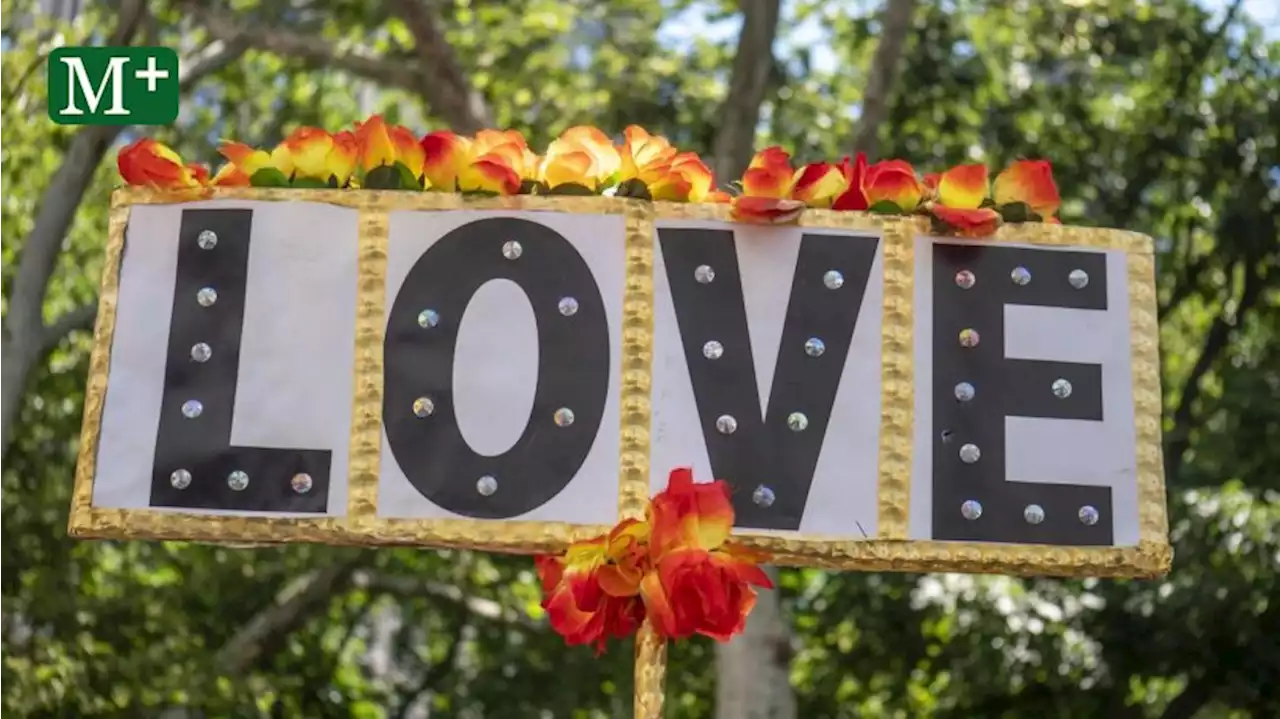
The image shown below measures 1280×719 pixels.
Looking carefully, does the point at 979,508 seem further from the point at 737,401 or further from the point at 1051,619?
the point at 1051,619

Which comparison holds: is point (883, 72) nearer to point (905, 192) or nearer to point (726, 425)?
point (905, 192)

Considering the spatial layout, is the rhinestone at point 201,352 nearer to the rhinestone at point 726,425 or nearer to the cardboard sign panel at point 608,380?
the cardboard sign panel at point 608,380

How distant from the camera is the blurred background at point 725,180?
23.6 ft

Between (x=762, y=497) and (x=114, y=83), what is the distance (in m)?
2.85

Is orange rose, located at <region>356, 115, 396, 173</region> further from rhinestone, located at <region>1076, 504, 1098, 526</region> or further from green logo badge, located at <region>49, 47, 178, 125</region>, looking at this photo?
green logo badge, located at <region>49, 47, 178, 125</region>

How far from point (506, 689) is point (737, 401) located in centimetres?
689

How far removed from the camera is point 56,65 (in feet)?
14.9

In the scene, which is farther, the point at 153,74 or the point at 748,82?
the point at 748,82

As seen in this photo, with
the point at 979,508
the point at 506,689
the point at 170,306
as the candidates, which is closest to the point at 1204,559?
the point at 506,689

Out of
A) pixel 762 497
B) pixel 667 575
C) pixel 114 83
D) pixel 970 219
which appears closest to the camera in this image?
pixel 667 575

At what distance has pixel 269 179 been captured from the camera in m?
2.72

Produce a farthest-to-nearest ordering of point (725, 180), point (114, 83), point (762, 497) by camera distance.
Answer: point (725, 180) → point (114, 83) → point (762, 497)

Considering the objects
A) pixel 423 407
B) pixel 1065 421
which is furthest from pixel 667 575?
pixel 1065 421

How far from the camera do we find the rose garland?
2695 mm
